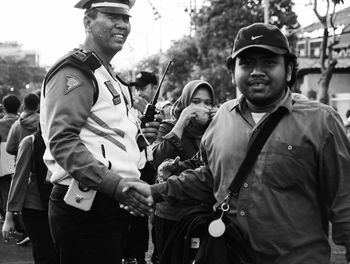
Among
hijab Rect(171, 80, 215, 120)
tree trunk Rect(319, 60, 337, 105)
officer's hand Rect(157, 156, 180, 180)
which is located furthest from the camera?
tree trunk Rect(319, 60, 337, 105)

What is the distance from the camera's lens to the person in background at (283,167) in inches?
114

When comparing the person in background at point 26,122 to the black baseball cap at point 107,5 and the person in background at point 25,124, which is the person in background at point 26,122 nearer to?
the person in background at point 25,124

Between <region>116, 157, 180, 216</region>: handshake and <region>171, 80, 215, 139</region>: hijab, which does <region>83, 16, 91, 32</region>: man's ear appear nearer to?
<region>116, 157, 180, 216</region>: handshake

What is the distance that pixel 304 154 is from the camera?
291cm

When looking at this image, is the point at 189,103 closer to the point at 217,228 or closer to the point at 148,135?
the point at 148,135

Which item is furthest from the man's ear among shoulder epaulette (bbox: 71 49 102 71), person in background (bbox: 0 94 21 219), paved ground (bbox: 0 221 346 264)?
person in background (bbox: 0 94 21 219)

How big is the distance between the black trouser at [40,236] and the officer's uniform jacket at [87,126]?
1.81 meters

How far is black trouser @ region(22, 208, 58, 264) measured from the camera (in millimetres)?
4973

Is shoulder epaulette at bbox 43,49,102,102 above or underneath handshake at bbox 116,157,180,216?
above

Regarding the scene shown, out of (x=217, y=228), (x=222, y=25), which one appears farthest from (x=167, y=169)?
(x=222, y=25)

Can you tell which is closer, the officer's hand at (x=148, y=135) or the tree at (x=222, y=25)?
the officer's hand at (x=148, y=135)

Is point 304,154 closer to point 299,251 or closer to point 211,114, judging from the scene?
point 299,251

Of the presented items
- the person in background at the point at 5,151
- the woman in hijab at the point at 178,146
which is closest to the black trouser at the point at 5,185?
the person in background at the point at 5,151

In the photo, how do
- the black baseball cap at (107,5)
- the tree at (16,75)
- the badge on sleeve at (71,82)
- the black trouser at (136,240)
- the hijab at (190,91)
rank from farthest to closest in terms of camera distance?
the tree at (16,75) < the black trouser at (136,240) < the hijab at (190,91) < the black baseball cap at (107,5) < the badge on sleeve at (71,82)
